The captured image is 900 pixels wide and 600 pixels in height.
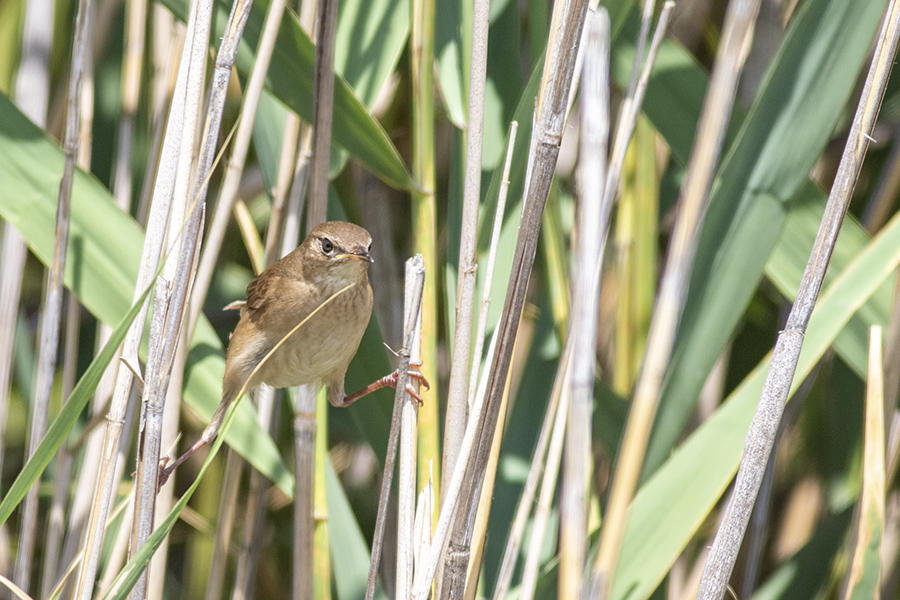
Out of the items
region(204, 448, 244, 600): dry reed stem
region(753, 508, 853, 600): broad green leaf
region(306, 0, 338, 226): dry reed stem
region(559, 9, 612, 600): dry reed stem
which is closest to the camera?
region(559, 9, 612, 600): dry reed stem

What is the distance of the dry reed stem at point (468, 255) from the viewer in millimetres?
1242

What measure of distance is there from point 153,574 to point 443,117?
156 cm

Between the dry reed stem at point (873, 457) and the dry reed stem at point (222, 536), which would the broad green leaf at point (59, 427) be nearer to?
the dry reed stem at point (222, 536)

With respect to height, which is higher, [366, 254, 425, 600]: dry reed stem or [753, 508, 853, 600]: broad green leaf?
[366, 254, 425, 600]: dry reed stem

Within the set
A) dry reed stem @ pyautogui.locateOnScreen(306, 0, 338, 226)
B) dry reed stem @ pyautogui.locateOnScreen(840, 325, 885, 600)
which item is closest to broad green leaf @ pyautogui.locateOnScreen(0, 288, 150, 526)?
dry reed stem @ pyautogui.locateOnScreen(306, 0, 338, 226)

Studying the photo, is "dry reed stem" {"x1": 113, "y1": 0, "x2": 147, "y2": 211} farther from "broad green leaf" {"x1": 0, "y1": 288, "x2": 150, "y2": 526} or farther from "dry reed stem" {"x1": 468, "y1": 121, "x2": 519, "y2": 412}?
"dry reed stem" {"x1": 468, "y1": 121, "x2": 519, "y2": 412}

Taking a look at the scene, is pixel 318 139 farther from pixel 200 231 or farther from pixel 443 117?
pixel 443 117

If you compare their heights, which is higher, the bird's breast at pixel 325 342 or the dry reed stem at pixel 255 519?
the bird's breast at pixel 325 342

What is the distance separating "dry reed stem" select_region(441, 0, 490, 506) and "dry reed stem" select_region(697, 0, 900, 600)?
0.43 metres

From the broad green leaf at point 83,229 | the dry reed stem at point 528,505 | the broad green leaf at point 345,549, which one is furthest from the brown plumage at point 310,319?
the dry reed stem at point 528,505

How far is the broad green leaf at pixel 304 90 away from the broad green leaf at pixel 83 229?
1.25 ft

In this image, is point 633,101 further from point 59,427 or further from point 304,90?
point 59,427

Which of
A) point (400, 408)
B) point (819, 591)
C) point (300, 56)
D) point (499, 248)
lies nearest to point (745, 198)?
point (499, 248)

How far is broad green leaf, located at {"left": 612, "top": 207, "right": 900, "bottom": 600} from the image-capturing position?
1335 millimetres
